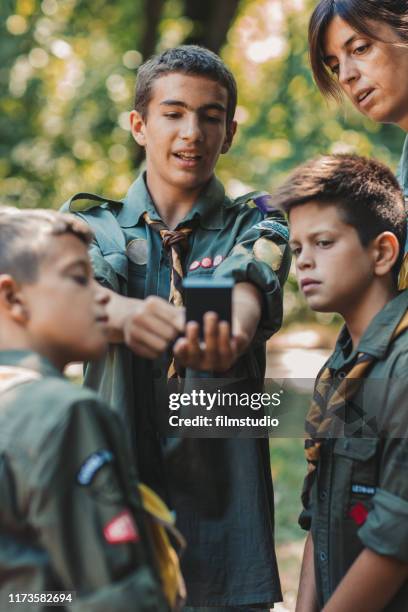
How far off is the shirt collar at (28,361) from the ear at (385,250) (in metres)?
1.15

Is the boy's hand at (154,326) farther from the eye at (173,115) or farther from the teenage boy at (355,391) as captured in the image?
the eye at (173,115)

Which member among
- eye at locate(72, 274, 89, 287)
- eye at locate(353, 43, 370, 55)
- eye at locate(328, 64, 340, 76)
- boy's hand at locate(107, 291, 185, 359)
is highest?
eye at locate(353, 43, 370, 55)

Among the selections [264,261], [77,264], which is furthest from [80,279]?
[264,261]

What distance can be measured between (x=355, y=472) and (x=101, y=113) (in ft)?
25.5

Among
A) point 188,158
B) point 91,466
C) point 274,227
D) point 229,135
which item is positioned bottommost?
point 91,466

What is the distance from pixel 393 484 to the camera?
2377 millimetres

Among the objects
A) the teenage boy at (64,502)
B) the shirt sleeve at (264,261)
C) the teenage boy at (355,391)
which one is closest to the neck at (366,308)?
the teenage boy at (355,391)

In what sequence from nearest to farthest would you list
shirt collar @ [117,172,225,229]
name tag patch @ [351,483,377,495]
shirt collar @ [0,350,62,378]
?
shirt collar @ [0,350,62,378] < name tag patch @ [351,483,377,495] < shirt collar @ [117,172,225,229]

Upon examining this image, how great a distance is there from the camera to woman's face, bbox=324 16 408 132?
9.94 ft

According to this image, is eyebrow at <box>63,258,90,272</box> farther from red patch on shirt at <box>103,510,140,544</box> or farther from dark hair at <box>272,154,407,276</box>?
dark hair at <box>272,154,407,276</box>

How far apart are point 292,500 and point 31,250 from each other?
190 inches

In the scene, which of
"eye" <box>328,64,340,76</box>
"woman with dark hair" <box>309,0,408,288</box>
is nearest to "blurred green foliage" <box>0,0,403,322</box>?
"eye" <box>328,64,340,76</box>

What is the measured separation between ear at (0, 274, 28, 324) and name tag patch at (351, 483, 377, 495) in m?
1.04

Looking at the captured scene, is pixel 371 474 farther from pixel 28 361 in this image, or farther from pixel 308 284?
pixel 28 361
